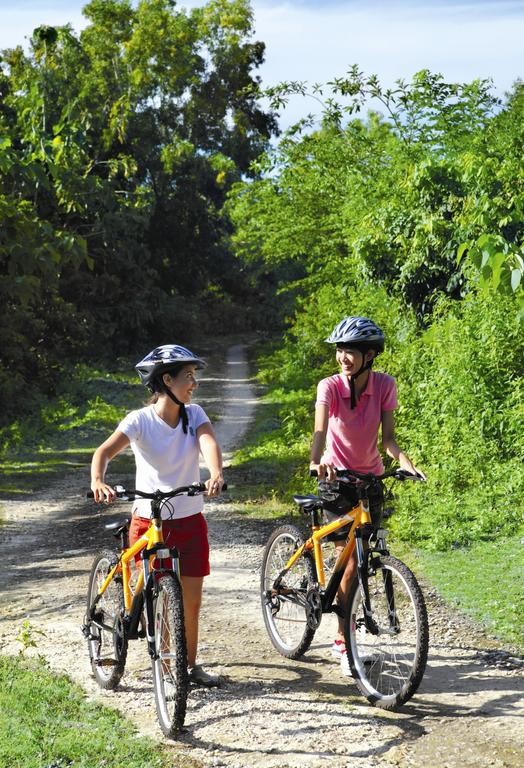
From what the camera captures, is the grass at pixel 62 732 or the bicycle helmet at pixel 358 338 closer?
the grass at pixel 62 732

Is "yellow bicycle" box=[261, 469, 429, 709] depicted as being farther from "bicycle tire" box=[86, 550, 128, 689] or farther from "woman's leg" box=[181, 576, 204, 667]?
"bicycle tire" box=[86, 550, 128, 689]

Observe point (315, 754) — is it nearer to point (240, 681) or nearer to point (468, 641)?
point (240, 681)

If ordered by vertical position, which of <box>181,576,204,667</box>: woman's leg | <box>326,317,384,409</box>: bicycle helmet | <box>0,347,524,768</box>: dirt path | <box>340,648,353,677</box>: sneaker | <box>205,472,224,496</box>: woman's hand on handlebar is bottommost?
<box>0,347,524,768</box>: dirt path

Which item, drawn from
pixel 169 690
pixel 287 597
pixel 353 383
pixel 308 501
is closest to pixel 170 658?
pixel 169 690

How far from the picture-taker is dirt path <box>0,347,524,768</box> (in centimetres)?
500

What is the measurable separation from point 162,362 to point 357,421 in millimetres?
1284

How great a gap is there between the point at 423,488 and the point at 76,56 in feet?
111

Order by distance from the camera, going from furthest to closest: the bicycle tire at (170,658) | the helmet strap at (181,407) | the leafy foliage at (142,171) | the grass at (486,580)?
the leafy foliage at (142,171) → the grass at (486,580) → the helmet strap at (181,407) → the bicycle tire at (170,658)

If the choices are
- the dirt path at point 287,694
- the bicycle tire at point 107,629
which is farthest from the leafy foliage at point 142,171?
the bicycle tire at point 107,629

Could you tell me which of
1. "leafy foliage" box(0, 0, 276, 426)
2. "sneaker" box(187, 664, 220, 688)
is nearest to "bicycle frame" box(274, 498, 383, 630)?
"sneaker" box(187, 664, 220, 688)

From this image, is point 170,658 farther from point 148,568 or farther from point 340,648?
point 340,648

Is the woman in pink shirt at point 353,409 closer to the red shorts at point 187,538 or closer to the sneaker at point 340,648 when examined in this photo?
the sneaker at point 340,648

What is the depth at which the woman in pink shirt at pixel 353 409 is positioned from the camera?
5898 millimetres

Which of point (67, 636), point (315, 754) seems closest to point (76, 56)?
point (67, 636)
